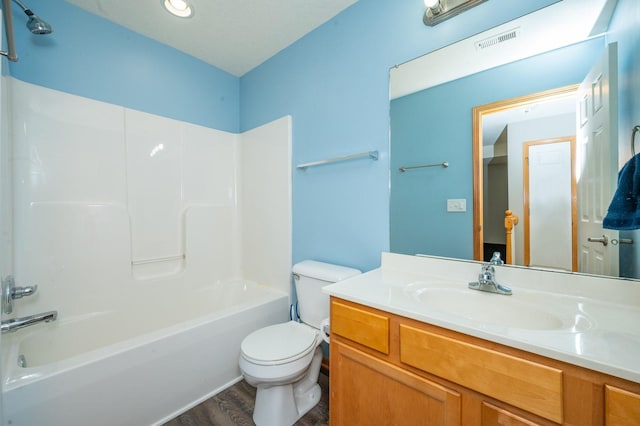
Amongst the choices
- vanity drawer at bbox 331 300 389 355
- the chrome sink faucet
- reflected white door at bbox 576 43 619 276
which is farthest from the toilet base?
reflected white door at bbox 576 43 619 276

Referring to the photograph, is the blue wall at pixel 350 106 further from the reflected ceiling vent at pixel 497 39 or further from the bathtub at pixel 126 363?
the bathtub at pixel 126 363

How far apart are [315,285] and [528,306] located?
106 centimetres

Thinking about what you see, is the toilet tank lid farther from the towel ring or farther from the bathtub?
the towel ring

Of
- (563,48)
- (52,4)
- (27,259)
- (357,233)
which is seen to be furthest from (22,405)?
(563,48)

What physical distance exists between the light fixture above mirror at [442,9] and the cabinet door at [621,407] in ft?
4.93

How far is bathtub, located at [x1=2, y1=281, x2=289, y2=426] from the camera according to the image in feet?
3.55

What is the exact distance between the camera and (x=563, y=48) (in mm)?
1011

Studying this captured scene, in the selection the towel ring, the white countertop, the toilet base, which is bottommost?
the toilet base

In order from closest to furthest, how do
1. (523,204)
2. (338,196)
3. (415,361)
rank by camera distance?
(415,361) < (523,204) < (338,196)

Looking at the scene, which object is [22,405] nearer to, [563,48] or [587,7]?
[563,48]

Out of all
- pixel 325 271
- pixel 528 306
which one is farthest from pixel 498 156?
pixel 325 271

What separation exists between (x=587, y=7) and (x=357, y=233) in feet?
4.53

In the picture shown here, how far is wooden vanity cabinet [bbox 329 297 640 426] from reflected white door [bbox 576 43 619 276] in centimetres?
59

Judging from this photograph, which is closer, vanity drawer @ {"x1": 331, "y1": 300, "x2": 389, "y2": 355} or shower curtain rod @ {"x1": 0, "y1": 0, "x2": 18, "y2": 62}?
vanity drawer @ {"x1": 331, "y1": 300, "x2": 389, "y2": 355}
